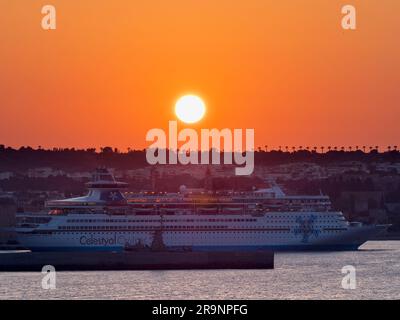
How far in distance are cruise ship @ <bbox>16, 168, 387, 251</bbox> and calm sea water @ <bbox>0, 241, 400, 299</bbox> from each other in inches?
565

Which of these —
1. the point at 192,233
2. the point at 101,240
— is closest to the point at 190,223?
the point at 192,233

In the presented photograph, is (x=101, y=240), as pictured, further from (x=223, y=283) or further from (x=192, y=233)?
(x=223, y=283)

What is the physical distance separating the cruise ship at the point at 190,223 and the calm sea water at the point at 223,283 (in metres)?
14.3

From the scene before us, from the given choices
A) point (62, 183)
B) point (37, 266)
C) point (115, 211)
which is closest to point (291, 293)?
point (37, 266)

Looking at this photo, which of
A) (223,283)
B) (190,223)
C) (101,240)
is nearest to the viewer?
(223,283)

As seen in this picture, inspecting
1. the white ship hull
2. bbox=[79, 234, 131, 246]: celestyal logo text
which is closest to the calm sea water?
the white ship hull

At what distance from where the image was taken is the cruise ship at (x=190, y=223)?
242ft

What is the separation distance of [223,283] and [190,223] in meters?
29.9

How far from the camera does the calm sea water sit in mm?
38419

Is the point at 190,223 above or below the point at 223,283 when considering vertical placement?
above

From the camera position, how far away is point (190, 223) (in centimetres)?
7450

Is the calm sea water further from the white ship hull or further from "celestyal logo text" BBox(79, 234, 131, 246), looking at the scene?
"celestyal logo text" BBox(79, 234, 131, 246)
